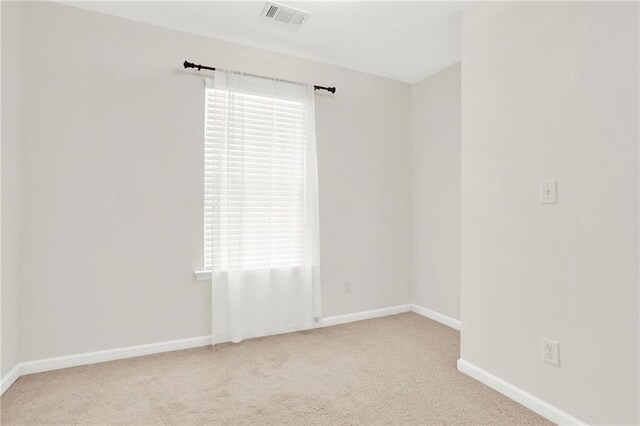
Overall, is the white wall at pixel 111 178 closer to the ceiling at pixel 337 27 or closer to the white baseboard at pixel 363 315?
the ceiling at pixel 337 27

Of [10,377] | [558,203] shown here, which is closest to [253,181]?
[10,377]

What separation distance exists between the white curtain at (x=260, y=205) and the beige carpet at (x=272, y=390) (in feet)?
1.22

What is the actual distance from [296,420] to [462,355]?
1.31 m

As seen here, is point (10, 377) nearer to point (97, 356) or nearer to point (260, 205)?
point (97, 356)

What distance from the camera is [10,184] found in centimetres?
228

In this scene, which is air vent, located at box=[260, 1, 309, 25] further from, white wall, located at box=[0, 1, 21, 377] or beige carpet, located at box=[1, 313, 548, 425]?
beige carpet, located at box=[1, 313, 548, 425]

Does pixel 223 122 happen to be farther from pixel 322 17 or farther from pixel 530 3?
pixel 530 3

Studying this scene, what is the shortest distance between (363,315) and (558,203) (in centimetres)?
227

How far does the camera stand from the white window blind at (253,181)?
295cm

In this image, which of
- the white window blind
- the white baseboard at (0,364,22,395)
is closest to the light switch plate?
the white window blind

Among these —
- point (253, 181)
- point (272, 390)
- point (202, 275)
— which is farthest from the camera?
point (253, 181)

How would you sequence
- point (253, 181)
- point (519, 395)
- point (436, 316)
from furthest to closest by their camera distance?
1. point (436, 316)
2. point (253, 181)
3. point (519, 395)

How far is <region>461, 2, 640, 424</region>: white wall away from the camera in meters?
1.64

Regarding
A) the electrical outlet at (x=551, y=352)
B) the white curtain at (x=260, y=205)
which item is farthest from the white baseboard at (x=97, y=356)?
the electrical outlet at (x=551, y=352)
